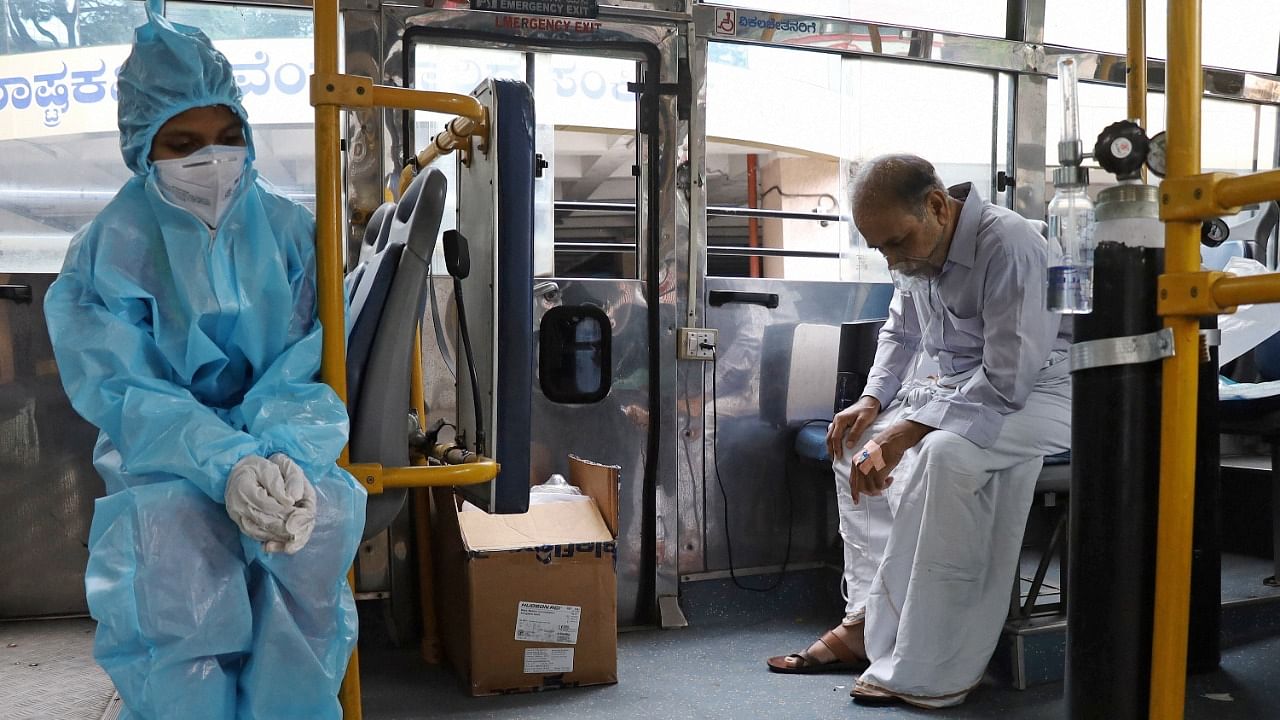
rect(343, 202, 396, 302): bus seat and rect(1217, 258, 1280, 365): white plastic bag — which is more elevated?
rect(343, 202, 396, 302): bus seat

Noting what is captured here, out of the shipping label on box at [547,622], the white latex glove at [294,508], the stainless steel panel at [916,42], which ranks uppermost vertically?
the stainless steel panel at [916,42]

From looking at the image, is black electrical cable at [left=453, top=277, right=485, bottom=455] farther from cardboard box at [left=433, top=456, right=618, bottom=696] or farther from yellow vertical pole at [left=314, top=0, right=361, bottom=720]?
cardboard box at [left=433, top=456, right=618, bottom=696]

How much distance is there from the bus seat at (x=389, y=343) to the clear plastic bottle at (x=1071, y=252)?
104 centimetres

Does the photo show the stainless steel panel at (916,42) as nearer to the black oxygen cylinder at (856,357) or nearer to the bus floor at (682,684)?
the black oxygen cylinder at (856,357)

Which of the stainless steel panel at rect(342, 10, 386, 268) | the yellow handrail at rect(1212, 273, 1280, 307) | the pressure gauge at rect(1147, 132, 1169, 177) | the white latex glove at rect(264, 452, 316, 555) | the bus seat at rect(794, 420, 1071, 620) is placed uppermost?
the stainless steel panel at rect(342, 10, 386, 268)

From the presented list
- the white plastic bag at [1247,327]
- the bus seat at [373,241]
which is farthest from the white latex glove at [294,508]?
the white plastic bag at [1247,327]

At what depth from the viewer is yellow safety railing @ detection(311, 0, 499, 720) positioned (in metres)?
1.71

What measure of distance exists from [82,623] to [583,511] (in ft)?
5.30

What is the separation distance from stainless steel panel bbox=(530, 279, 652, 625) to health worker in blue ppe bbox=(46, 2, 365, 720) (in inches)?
63.4

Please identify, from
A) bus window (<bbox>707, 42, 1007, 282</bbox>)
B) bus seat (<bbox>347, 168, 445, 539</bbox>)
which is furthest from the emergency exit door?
bus seat (<bbox>347, 168, 445, 539</bbox>)

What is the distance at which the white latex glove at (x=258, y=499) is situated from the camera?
1.49 metres

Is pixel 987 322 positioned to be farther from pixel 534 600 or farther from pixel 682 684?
pixel 534 600

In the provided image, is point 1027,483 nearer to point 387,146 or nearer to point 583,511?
point 583,511

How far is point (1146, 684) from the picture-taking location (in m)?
1.39
